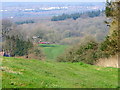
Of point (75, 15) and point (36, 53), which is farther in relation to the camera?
point (75, 15)

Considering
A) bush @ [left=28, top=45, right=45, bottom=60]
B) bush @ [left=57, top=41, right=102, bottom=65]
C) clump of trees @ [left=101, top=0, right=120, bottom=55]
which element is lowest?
bush @ [left=28, top=45, right=45, bottom=60]

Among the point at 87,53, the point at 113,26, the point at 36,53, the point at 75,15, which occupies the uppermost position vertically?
the point at 113,26

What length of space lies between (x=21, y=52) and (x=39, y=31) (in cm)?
2999

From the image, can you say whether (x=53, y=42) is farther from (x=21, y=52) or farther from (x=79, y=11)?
(x=79, y=11)

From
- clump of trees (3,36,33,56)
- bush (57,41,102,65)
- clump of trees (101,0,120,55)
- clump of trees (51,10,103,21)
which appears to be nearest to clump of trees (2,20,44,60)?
clump of trees (3,36,33,56)

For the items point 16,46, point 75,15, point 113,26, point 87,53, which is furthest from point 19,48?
point 75,15

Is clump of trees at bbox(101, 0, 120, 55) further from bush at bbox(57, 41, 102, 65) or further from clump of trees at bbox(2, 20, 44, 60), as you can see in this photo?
clump of trees at bbox(2, 20, 44, 60)

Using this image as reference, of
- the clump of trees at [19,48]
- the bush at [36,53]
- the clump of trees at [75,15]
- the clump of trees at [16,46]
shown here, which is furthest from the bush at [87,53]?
the clump of trees at [75,15]

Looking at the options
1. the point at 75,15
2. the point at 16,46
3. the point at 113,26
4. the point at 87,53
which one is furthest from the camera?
the point at 75,15

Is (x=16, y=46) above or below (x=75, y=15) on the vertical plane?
below

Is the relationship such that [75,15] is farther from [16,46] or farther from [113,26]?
[113,26]

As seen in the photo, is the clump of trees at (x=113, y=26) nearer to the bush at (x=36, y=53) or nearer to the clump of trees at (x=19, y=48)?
the bush at (x=36, y=53)

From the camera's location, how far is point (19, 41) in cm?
5425

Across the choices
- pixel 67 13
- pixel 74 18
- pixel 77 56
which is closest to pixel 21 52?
pixel 77 56
